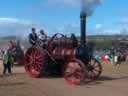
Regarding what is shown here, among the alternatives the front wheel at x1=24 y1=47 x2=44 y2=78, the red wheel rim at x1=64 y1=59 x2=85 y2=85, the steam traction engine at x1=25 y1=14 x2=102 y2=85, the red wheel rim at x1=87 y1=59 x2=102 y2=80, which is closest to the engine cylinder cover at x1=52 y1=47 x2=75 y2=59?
the steam traction engine at x1=25 y1=14 x2=102 y2=85

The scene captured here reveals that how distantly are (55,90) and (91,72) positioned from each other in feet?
9.63

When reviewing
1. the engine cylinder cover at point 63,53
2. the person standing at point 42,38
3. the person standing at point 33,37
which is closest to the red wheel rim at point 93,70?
the engine cylinder cover at point 63,53

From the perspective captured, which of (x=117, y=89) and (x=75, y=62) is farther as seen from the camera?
(x=75, y=62)

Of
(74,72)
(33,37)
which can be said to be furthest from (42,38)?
(74,72)

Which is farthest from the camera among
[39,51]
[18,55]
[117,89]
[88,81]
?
[18,55]

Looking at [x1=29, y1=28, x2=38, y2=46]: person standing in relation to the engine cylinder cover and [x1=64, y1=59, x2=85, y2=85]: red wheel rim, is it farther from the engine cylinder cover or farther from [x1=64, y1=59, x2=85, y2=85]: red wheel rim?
[x1=64, y1=59, x2=85, y2=85]: red wheel rim

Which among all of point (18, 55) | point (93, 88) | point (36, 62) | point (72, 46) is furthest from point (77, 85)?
point (18, 55)

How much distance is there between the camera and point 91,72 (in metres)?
13.9

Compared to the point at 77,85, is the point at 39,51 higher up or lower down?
higher up

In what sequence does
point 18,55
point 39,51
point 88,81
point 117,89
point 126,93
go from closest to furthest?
point 126,93
point 117,89
point 88,81
point 39,51
point 18,55

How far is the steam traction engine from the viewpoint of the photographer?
13242 millimetres

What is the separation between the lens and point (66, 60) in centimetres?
1403

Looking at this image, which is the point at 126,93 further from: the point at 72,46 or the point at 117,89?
the point at 72,46

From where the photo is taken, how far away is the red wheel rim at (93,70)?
13.8m
